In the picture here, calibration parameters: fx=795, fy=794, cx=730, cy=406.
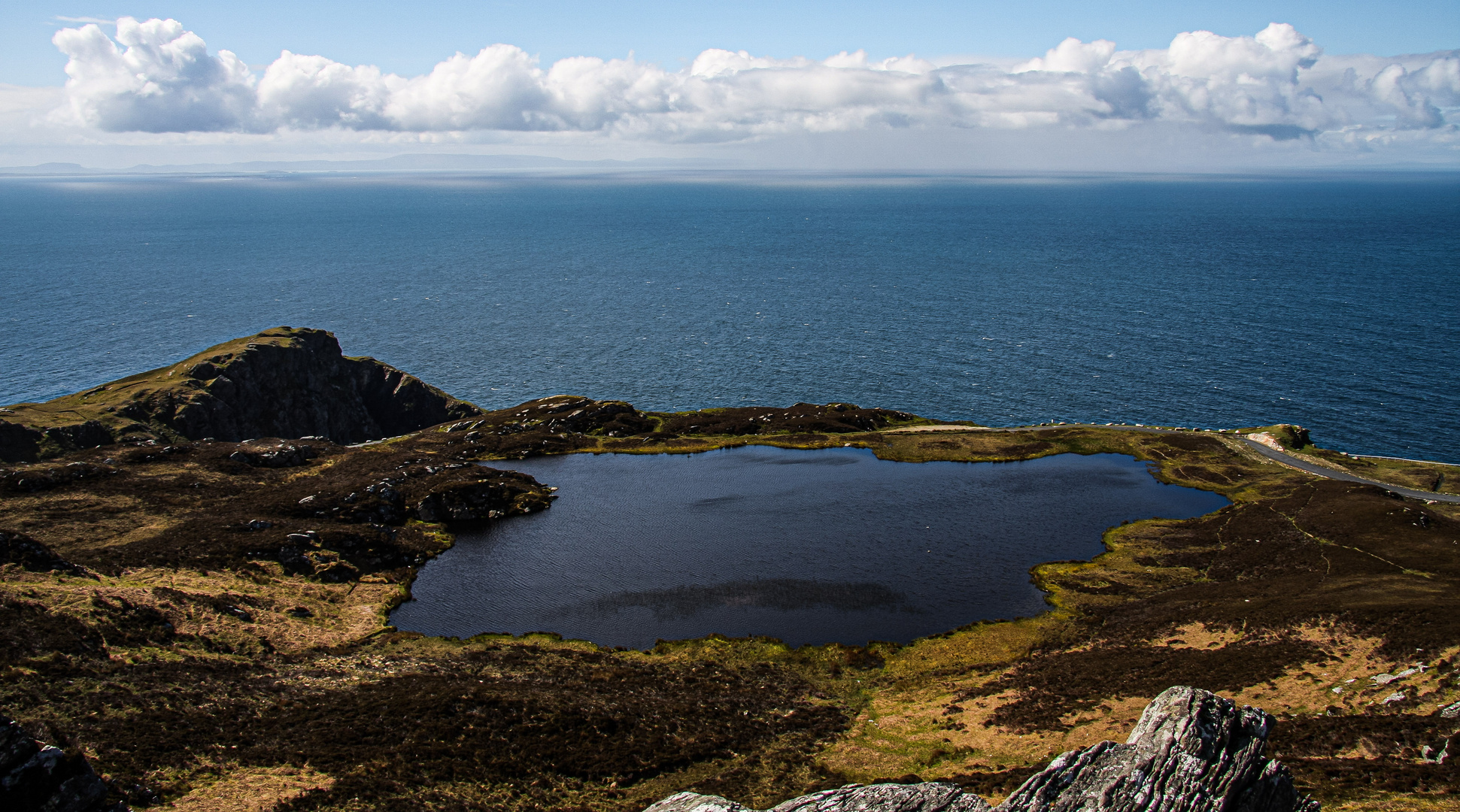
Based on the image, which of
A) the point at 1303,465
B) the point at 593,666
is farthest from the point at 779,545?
the point at 1303,465

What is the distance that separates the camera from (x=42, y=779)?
29.0 m

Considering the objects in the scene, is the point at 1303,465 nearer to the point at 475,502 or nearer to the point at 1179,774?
the point at 1179,774

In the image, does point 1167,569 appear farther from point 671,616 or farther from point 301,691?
point 301,691

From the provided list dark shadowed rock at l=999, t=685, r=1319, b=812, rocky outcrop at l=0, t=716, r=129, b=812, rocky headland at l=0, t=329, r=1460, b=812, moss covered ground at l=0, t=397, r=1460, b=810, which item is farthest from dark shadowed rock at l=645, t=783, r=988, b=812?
rocky outcrop at l=0, t=716, r=129, b=812

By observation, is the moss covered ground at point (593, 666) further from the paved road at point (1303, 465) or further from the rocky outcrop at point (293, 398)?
the rocky outcrop at point (293, 398)

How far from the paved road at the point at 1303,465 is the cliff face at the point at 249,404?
10111 centimetres

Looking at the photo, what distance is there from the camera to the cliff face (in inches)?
4031

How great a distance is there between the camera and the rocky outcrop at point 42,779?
28359 millimetres

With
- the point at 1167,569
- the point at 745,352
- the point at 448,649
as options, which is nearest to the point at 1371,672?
the point at 1167,569

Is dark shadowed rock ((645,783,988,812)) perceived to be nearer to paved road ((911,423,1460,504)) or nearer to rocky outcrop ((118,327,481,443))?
paved road ((911,423,1460,504))

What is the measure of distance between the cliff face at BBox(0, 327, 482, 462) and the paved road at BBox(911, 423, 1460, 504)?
10111cm

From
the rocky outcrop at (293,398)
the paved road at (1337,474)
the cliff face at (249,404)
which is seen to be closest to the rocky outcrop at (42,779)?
the cliff face at (249,404)

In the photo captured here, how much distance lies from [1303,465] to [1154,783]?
344 feet

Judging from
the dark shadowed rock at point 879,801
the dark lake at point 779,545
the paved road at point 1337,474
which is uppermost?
the dark shadowed rock at point 879,801
